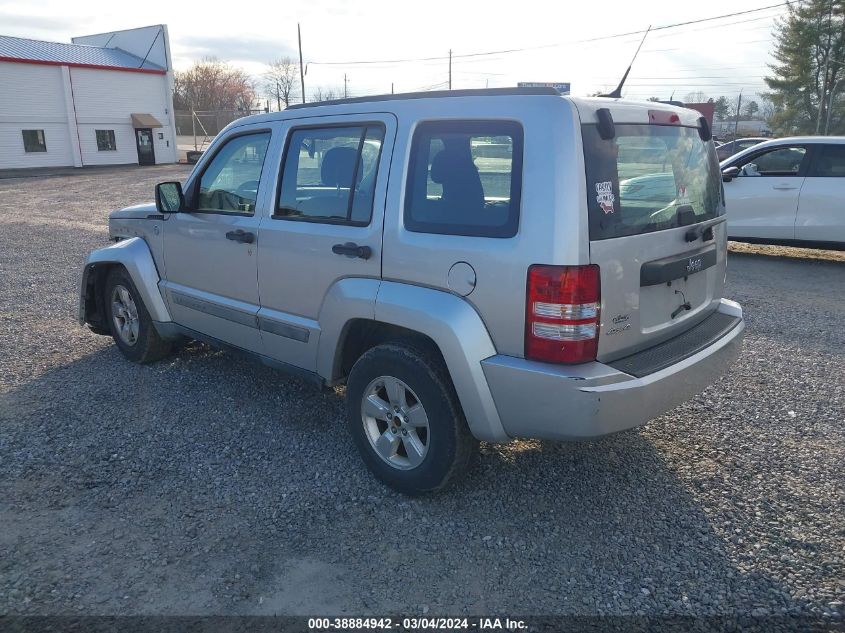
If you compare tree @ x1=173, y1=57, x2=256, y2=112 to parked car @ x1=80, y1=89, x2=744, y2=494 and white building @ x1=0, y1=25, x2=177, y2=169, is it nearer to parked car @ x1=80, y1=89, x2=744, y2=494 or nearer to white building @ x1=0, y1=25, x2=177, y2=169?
white building @ x1=0, y1=25, x2=177, y2=169

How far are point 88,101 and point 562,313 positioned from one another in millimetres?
39059

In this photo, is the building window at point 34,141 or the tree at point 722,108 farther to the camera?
the tree at point 722,108

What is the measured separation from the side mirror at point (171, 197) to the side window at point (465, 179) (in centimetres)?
210

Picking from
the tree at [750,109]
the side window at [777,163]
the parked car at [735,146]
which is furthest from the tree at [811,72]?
the side window at [777,163]

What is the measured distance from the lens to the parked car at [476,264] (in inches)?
111

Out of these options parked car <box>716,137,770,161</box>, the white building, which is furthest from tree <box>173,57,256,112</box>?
parked car <box>716,137,770,161</box>

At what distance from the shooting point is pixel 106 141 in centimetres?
3650

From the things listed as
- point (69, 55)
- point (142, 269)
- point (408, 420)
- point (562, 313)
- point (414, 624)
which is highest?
point (69, 55)

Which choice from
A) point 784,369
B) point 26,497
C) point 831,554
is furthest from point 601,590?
point 784,369

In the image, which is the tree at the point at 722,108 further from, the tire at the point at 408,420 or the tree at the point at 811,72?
the tire at the point at 408,420

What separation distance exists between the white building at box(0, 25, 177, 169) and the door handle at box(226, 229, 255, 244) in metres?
35.1

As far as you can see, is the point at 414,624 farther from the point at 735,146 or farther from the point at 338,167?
the point at 735,146

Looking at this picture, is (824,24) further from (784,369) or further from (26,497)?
(26,497)

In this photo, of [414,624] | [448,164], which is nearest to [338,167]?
[448,164]
